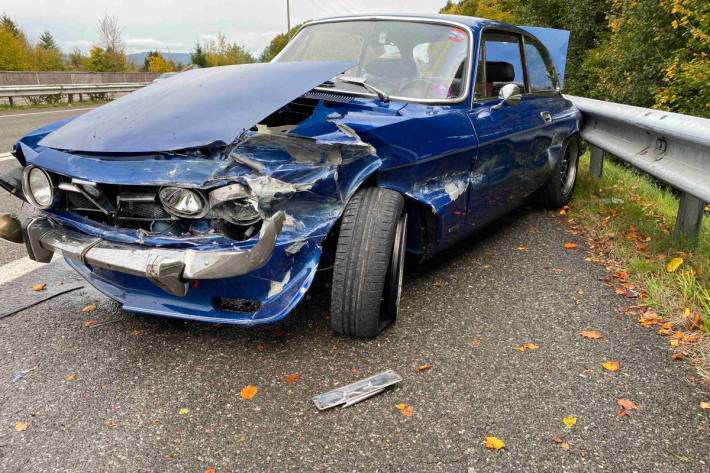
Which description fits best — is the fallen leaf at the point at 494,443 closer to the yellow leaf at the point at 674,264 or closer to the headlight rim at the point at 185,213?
the headlight rim at the point at 185,213

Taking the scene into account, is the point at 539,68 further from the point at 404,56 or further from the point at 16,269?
the point at 16,269

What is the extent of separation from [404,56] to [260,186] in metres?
1.70

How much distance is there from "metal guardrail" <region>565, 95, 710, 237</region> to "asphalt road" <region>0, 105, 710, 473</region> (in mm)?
870

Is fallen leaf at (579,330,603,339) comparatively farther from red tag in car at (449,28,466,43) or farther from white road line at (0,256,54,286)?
white road line at (0,256,54,286)

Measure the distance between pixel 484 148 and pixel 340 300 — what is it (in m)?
1.51

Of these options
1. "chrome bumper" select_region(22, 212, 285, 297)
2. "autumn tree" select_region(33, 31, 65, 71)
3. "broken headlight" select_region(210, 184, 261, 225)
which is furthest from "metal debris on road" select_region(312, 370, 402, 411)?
"autumn tree" select_region(33, 31, 65, 71)

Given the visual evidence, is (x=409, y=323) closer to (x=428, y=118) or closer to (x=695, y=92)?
(x=428, y=118)

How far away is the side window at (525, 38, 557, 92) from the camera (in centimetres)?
451

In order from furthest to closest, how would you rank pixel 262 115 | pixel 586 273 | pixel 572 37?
pixel 572 37
pixel 586 273
pixel 262 115

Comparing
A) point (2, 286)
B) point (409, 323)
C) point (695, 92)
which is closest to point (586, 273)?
point (409, 323)

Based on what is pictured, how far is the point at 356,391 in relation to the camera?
7.46 ft

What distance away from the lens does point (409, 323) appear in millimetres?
2879

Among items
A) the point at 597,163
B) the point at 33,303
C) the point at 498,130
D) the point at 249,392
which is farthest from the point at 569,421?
the point at 597,163

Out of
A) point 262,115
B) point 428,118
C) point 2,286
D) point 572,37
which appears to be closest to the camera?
point 262,115
